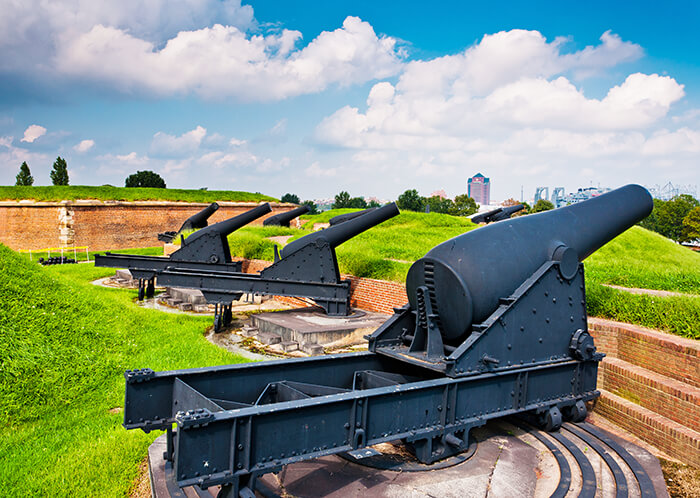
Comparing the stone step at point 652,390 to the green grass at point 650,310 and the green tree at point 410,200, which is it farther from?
the green tree at point 410,200

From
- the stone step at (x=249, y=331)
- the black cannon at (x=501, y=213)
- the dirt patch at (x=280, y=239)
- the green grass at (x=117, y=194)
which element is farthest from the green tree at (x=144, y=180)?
the stone step at (x=249, y=331)

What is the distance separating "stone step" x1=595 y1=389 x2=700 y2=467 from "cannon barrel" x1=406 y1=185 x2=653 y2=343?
1406mm

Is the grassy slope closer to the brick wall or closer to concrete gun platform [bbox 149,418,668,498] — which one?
concrete gun platform [bbox 149,418,668,498]

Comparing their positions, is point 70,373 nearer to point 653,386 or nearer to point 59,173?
point 653,386

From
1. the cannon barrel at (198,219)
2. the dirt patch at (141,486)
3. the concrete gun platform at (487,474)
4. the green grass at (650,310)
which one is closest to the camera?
the concrete gun platform at (487,474)

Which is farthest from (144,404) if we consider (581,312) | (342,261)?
(342,261)

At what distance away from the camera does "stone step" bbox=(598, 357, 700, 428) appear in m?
4.36

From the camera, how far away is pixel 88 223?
2822cm

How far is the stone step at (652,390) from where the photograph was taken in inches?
172

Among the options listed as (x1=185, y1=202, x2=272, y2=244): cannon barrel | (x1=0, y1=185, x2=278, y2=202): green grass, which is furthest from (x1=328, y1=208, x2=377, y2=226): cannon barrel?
(x1=0, y1=185, x2=278, y2=202): green grass

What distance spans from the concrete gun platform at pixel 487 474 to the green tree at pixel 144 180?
148ft

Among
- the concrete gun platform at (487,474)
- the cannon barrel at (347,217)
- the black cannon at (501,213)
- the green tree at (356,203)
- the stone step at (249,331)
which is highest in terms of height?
the green tree at (356,203)

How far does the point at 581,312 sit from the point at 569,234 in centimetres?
70

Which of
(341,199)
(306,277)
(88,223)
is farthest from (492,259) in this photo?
(341,199)
